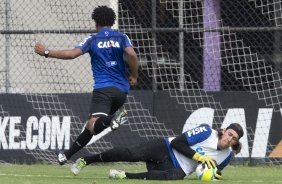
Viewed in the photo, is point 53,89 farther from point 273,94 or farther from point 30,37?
point 273,94

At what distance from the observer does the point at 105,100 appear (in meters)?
13.0

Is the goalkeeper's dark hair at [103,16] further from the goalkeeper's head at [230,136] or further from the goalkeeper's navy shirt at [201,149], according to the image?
the goalkeeper's head at [230,136]

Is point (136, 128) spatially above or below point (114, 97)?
below

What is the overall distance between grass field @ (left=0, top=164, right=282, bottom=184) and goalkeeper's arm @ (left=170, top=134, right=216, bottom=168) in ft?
0.90

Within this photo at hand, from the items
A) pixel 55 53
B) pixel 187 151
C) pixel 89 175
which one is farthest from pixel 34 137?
pixel 187 151

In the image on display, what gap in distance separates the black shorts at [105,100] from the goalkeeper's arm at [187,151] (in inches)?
47.7

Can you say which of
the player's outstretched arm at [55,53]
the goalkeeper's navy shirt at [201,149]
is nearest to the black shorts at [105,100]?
the player's outstretched arm at [55,53]

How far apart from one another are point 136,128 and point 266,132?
7.11ft

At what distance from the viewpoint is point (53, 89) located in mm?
16672

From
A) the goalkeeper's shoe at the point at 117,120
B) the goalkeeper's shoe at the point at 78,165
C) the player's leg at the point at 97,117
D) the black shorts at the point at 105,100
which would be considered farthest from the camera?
the black shorts at the point at 105,100

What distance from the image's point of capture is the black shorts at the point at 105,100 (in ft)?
42.4

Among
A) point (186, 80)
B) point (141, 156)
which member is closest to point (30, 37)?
point (186, 80)

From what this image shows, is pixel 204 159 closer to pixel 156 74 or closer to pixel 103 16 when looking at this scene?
pixel 103 16

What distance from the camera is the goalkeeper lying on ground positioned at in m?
12.0
